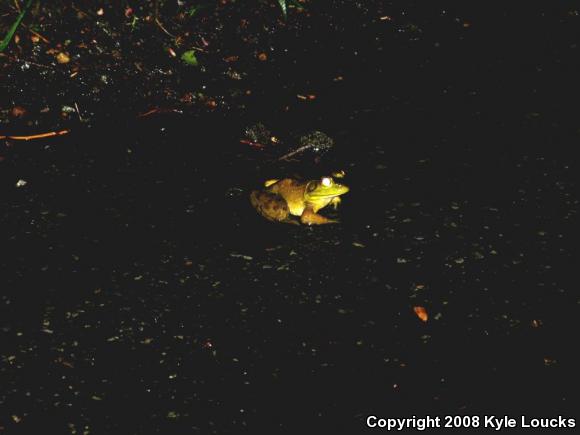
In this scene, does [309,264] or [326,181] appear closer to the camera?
[309,264]

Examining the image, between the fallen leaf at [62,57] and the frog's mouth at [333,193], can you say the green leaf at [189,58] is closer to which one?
the fallen leaf at [62,57]

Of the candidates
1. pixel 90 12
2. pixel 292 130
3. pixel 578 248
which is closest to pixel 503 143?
pixel 578 248

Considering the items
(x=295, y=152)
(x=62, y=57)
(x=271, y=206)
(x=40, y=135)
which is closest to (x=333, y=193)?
(x=271, y=206)

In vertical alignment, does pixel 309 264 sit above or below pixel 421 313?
above

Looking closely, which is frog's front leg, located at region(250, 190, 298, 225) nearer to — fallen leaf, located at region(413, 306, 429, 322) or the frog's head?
the frog's head

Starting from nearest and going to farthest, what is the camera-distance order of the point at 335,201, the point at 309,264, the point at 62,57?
the point at 309,264
the point at 335,201
the point at 62,57

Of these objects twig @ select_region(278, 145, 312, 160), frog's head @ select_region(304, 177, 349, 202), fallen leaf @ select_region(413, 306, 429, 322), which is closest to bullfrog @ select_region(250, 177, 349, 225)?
frog's head @ select_region(304, 177, 349, 202)

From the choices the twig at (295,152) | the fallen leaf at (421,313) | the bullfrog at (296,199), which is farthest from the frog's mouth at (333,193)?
the fallen leaf at (421,313)

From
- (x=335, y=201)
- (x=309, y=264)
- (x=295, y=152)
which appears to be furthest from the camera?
(x=295, y=152)

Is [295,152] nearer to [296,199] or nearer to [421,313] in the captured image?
[296,199]
